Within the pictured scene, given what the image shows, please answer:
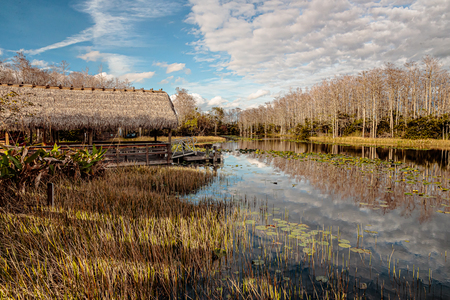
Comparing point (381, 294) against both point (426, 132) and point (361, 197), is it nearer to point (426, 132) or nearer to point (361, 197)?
point (361, 197)

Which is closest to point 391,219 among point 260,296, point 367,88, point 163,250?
→ point 260,296

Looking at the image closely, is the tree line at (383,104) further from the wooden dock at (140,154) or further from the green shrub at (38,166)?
the green shrub at (38,166)

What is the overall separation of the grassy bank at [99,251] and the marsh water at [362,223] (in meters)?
1.04

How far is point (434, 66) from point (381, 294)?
38540 mm

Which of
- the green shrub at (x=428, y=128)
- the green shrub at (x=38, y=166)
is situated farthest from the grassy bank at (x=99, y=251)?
the green shrub at (x=428, y=128)

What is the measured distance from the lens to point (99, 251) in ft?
10.3

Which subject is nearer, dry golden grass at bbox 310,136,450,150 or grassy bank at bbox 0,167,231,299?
grassy bank at bbox 0,167,231,299

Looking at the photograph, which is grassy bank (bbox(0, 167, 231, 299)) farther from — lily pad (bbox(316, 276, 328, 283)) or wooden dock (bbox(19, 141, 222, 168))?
wooden dock (bbox(19, 141, 222, 168))

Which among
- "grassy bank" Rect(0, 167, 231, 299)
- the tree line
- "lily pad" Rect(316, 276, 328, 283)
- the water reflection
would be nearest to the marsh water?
"lily pad" Rect(316, 276, 328, 283)

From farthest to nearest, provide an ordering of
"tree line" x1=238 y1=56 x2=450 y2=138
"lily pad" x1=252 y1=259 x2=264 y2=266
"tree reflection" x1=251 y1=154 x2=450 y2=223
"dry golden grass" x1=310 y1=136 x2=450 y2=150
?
"tree line" x1=238 y1=56 x2=450 y2=138 < "dry golden grass" x1=310 y1=136 x2=450 y2=150 < "tree reflection" x1=251 y1=154 x2=450 y2=223 < "lily pad" x1=252 y1=259 x2=264 y2=266

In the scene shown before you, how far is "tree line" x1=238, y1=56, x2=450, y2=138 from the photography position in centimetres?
2770

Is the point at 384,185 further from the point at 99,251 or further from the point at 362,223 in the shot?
the point at 99,251

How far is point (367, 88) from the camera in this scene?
33.9 meters

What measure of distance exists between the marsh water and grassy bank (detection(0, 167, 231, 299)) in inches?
41.1
